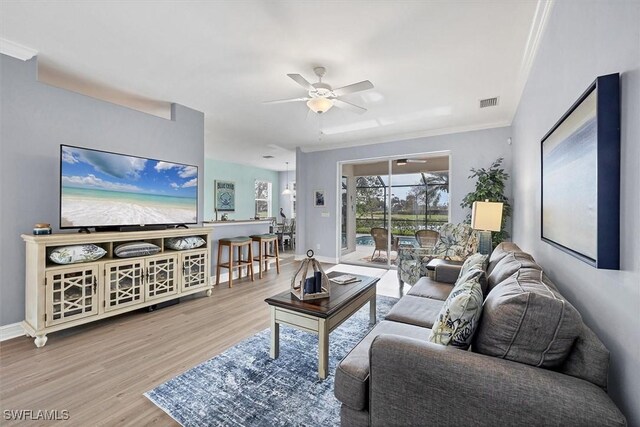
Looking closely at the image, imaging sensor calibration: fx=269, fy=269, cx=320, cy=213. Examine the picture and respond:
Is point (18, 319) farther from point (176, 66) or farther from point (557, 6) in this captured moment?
point (557, 6)

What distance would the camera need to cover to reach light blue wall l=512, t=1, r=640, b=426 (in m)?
0.84

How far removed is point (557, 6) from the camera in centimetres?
167

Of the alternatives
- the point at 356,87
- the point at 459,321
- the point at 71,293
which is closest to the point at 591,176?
the point at 459,321

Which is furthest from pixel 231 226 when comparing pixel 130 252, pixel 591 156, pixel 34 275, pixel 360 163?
pixel 591 156

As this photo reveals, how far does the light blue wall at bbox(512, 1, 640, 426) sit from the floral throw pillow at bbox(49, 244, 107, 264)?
3.70 metres

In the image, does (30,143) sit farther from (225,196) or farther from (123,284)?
(225,196)

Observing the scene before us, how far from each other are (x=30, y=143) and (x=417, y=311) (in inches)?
154

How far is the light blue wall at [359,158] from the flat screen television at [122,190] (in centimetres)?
306

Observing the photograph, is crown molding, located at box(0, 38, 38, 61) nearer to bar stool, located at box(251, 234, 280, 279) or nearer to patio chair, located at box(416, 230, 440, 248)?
bar stool, located at box(251, 234, 280, 279)

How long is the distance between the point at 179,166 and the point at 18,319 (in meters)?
2.19

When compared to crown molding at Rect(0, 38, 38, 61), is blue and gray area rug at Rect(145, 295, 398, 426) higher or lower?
lower

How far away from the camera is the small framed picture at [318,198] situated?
20.7ft

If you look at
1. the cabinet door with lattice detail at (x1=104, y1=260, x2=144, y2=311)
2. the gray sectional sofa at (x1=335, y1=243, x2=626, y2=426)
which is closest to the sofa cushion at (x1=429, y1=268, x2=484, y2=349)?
the gray sectional sofa at (x1=335, y1=243, x2=626, y2=426)

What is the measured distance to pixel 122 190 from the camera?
3.06m
